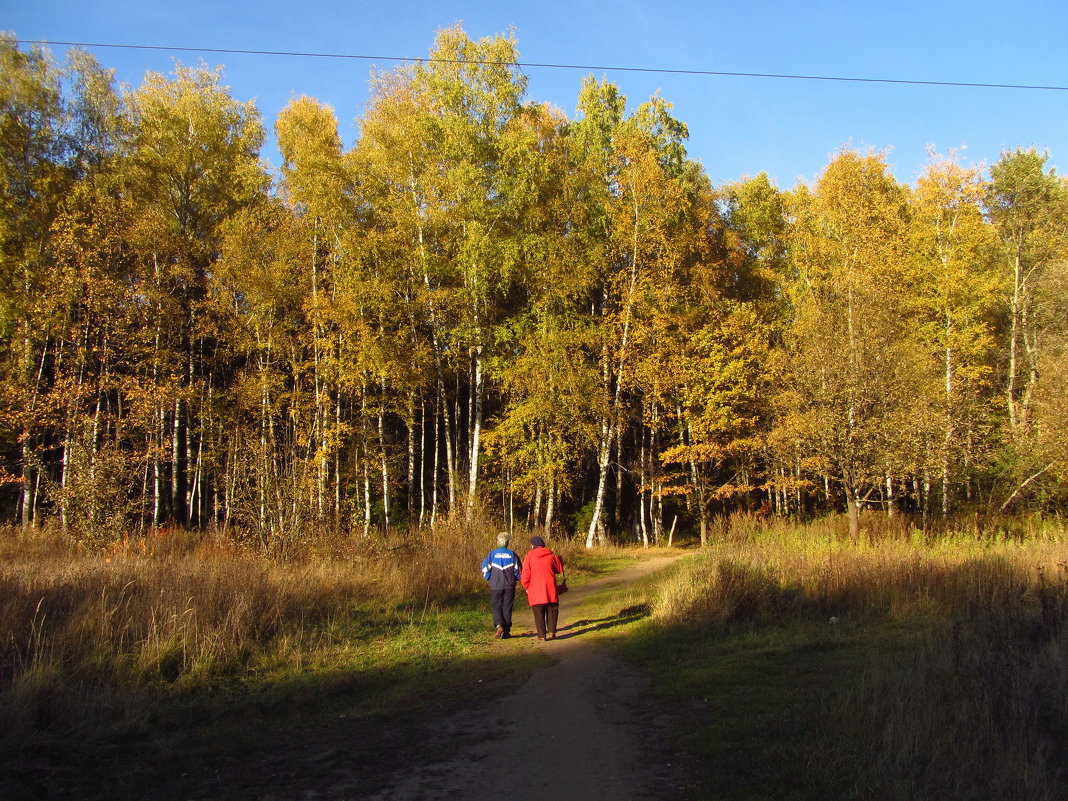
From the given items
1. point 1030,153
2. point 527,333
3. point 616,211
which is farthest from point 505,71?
point 1030,153

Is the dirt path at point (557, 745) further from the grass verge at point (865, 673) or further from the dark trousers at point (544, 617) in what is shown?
the dark trousers at point (544, 617)

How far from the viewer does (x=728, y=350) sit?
1022 inches

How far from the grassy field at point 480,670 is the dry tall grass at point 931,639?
29 mm

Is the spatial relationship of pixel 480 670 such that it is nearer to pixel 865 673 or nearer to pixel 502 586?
pixel 502 586

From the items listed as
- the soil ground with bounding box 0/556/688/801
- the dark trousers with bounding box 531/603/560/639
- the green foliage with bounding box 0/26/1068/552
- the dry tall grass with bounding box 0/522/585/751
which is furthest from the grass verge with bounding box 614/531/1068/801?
the green foliage with bounding box 0/26/1068/552

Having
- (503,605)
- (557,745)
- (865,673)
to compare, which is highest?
(865,673)

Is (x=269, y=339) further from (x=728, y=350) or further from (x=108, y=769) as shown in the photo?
(x=108, y=769)

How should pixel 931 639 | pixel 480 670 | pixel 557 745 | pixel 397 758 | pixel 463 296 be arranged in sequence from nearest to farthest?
pixel 397 758 → pixel 557 745 → pixel 931 639 → pixel 480 670 → pixel 463 296

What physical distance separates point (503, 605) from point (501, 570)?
54 centimetres

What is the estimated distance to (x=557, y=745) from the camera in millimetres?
5871

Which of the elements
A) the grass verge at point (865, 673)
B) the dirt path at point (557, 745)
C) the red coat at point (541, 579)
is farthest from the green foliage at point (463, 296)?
the dirt path at point (557, 745)

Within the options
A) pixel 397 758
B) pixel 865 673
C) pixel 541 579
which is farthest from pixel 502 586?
pixel 865 673

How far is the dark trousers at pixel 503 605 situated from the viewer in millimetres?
10727

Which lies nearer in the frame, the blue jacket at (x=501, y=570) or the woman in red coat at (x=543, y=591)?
the woman in red coat at (x=543, y=591)
